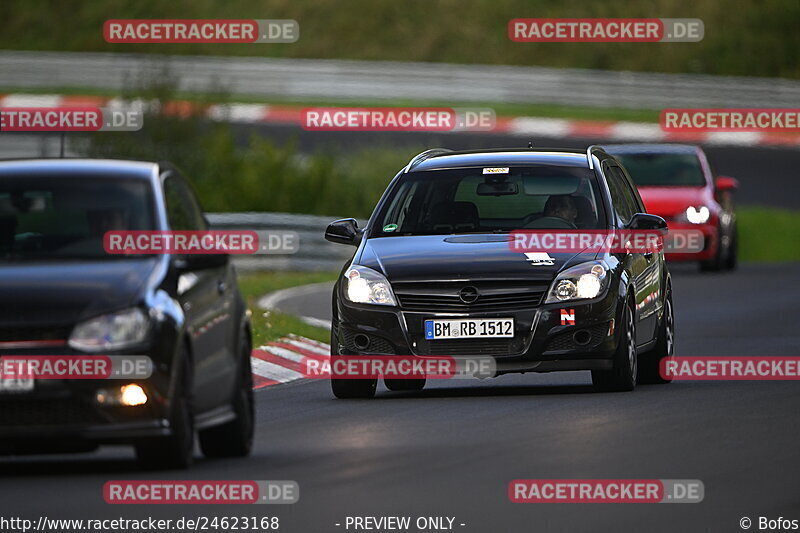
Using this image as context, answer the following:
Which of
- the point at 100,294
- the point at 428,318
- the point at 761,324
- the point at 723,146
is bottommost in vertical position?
the point at 723,146

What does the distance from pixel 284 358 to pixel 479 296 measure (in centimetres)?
417

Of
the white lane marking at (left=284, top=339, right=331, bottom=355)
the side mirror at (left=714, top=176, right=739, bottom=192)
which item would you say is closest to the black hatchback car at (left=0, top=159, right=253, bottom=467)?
the white lane marking at (left=284, top=339, right=331, bottom=355)

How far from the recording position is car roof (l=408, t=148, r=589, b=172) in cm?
1587

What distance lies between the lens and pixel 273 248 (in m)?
29.0

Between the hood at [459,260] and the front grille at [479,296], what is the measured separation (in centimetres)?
5

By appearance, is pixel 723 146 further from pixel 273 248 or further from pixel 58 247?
pixel 58 247

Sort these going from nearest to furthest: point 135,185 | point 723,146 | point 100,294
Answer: point 100,294
point 135,185
point 723,146

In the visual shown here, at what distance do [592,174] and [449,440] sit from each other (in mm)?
4165

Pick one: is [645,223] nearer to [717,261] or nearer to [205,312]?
[205,312]

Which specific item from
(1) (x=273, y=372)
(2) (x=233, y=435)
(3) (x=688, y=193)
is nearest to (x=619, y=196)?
(1) (x=273, y=372)

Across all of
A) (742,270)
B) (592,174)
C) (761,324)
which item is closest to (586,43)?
(742,270)

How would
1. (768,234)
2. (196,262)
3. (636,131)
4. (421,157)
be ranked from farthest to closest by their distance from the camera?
(636,131) < (768,234) < (421,157) < (196,262)

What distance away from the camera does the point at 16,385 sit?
1029 centimetres

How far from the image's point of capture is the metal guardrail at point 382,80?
143 ft
